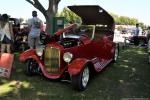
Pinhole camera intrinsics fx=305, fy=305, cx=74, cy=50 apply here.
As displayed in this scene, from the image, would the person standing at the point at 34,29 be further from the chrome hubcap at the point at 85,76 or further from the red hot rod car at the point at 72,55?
the chrome hubcap at the point at 85,76

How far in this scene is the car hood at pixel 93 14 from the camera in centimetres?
1095

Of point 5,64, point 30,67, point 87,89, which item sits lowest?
point 87,89

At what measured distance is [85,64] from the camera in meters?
7.90

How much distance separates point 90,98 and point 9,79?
2684 millimetres

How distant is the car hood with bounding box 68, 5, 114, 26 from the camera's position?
10952mm

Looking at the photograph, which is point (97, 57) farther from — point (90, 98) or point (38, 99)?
point (38, 99)

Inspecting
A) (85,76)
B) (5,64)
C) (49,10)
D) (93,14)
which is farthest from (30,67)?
(49,10)

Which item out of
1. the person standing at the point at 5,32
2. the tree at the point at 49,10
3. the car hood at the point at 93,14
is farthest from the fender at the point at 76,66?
the tree at the point at 49,10

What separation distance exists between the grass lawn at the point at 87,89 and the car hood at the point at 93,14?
2.34 metres

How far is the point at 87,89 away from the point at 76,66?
29.7 inches

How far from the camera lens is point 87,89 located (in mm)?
8031

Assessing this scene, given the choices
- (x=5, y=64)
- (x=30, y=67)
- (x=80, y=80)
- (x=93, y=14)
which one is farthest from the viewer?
(x=93, y=14)

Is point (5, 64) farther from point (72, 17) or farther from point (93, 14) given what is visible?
point (72, 17)

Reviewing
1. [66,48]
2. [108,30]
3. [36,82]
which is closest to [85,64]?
[66,48]
